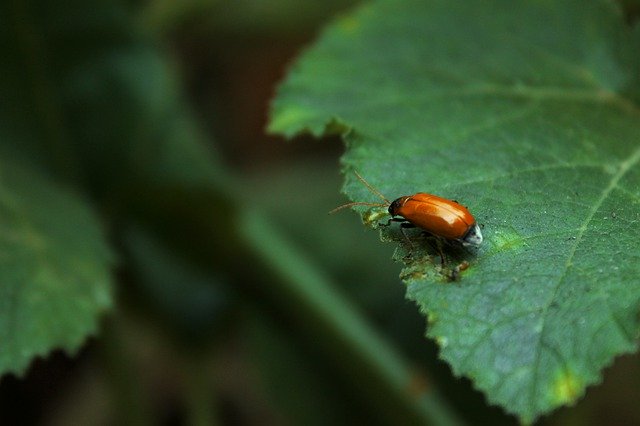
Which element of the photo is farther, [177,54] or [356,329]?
[177,54]

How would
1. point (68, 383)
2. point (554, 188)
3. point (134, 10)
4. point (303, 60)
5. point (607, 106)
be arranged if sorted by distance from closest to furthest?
point (554, 188)
point (607, 106)
point (303, 60)
point (134, 10)
point (68, 383)

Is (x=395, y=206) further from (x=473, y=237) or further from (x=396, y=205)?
(x=473, y=237)

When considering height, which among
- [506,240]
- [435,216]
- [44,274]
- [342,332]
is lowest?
[506,240]

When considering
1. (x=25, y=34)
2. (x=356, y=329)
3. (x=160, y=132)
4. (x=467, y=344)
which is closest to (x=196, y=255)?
(x=160, y=132)

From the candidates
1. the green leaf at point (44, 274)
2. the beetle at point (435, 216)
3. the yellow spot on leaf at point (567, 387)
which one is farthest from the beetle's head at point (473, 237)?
the green leaf at point (44, 274)

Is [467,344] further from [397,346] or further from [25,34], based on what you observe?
[25,34]

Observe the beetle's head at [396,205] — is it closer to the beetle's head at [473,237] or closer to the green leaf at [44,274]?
the beetle's head at [473,237]

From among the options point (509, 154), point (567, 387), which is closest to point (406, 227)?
point (509, 154)
